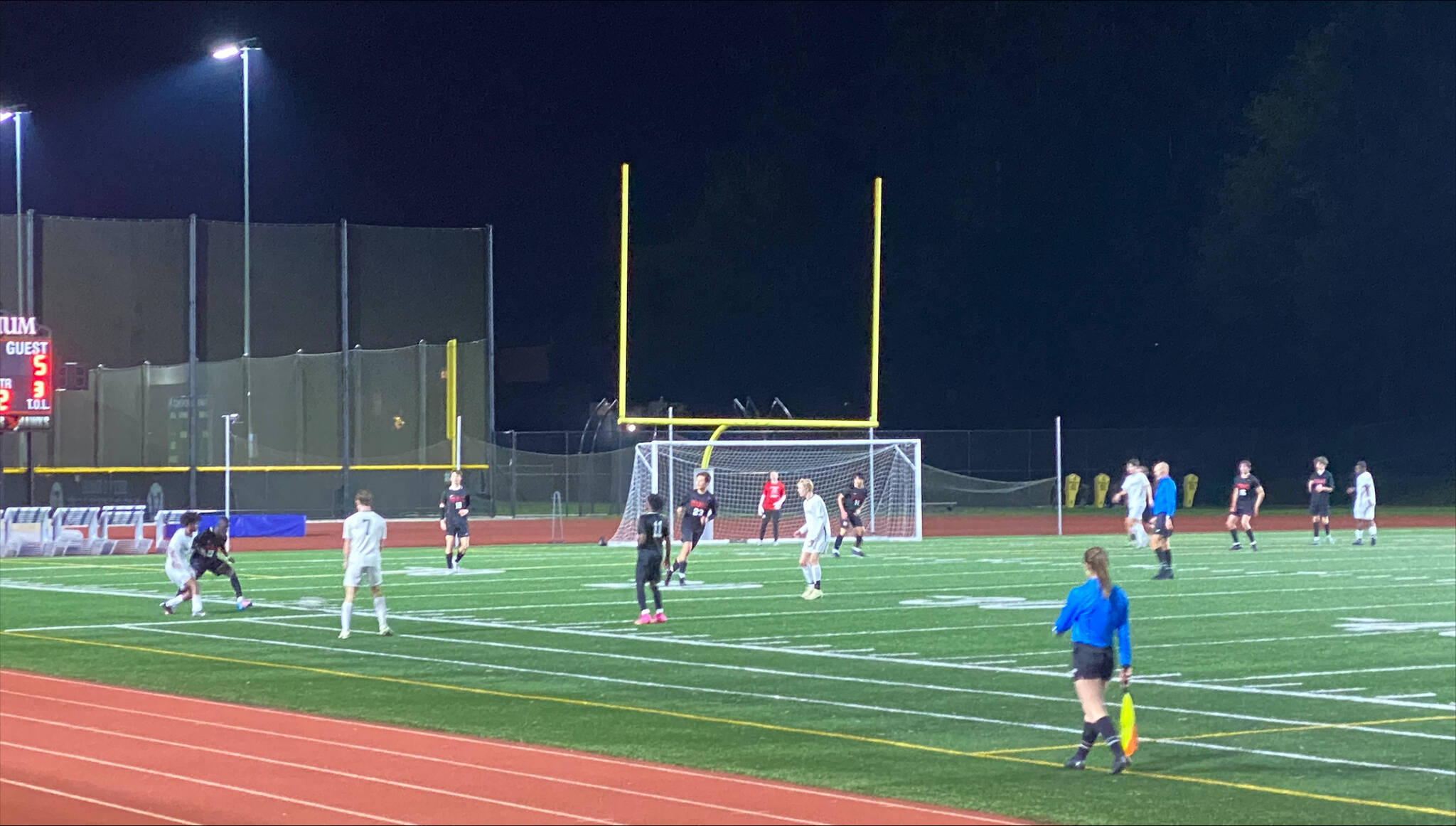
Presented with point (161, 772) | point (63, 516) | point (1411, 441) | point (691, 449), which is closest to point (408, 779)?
point (161, 772)

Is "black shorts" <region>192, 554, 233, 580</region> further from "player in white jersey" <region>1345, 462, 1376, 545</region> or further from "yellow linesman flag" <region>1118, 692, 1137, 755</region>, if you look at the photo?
"player in white jersey" <region>1345, 462, 1376, 545</region>

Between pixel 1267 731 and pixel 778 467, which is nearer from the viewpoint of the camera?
pixel 1267 731

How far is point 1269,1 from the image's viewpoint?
69.4m

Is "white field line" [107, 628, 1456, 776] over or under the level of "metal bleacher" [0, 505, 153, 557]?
under

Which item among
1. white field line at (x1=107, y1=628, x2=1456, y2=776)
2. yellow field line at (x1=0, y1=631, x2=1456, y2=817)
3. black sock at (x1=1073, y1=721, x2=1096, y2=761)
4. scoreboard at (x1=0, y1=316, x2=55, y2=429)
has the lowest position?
white field line at (x1=107, y1=628, x2=1456, y2=776)

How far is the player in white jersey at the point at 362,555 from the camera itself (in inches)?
778

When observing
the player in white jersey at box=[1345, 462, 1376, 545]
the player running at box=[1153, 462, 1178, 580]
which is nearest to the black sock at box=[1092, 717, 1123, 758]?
the player running at box=[1153, 462, 1178, 580]

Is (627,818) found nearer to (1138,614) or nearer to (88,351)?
(1138,614)

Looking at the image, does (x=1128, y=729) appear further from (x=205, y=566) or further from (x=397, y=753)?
(x=205, y=566)

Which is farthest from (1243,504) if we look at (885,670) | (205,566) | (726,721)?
(726,721)

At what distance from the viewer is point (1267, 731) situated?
1294 centimetres

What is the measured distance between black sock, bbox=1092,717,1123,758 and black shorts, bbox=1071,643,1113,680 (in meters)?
0.26

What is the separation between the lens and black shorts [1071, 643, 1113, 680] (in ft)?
36.7

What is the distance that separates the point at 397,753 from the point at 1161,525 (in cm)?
1748
